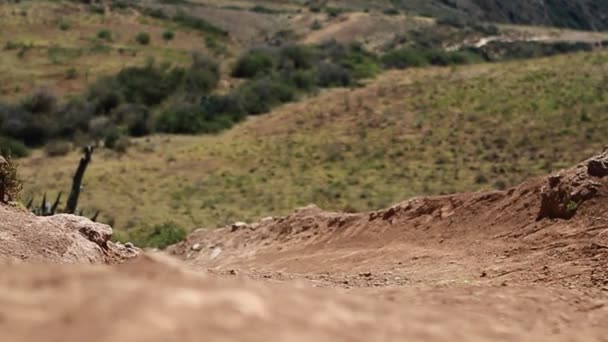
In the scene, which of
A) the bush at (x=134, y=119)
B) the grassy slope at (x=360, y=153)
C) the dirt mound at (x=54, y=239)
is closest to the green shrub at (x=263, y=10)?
the grassy slope at (x=360, y=153)

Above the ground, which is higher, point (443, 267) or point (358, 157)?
point (443, 267)

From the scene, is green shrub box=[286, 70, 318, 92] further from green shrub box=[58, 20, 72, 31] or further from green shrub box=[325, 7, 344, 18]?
green shrub box=[325, 7, 344, 18]

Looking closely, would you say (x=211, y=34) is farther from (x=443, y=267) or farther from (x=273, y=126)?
(x=443, y=267)

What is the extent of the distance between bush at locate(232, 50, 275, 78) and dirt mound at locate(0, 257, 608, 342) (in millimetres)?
42152

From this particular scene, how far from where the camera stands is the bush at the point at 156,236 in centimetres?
1720

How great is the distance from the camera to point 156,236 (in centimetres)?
1784

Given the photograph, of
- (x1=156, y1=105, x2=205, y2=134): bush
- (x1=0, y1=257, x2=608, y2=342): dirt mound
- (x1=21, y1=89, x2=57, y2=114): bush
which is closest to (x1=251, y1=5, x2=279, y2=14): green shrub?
(x1=156, y1=105, x2=205, y2=134): bush

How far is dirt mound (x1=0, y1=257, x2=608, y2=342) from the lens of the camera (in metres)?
3.04

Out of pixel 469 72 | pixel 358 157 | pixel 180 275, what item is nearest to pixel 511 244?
pixel 180 275

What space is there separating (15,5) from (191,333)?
59363 mm

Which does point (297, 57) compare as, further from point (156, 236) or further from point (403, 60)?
point (156, 236)

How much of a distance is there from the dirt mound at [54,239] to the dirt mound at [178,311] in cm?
456

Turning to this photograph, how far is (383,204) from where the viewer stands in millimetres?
21547

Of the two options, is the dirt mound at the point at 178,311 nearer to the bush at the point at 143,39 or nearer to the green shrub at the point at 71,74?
the green shrub at the point at 71,74
